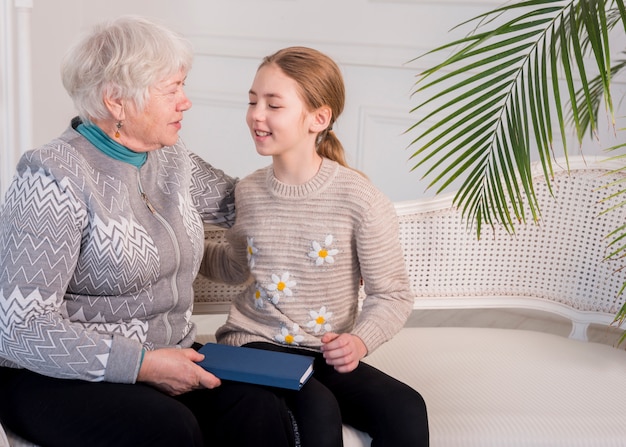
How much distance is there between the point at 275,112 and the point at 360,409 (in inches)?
25.9

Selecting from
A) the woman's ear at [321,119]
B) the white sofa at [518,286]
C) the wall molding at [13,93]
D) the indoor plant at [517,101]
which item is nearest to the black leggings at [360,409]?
the white sofa at [518,286]

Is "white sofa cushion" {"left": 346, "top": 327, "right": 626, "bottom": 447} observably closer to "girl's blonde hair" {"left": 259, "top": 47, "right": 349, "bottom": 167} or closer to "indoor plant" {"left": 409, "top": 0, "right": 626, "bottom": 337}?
"indoor plant" {"left": 409, "top": 0, "right": 626, "bottom": 337}

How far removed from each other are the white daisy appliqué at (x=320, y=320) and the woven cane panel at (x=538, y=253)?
46 cm

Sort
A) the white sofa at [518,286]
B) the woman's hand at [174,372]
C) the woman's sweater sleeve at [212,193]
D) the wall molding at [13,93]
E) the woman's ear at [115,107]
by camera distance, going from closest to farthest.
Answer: the woman's hand at [174,372] < the woman's ear at [115,107] < the woman's sweater sleeve at [212,193] < the white sofa at [518,286] < the wall molding at [13,93]

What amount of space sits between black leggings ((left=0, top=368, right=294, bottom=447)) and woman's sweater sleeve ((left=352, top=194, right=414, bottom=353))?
0.30m

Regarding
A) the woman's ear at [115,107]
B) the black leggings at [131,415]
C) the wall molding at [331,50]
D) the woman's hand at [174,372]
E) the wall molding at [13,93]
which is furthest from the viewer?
the wall molding at [331,50]

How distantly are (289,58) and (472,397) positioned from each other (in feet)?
2.82

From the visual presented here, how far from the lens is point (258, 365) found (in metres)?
1.71

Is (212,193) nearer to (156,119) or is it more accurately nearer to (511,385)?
(156,119)

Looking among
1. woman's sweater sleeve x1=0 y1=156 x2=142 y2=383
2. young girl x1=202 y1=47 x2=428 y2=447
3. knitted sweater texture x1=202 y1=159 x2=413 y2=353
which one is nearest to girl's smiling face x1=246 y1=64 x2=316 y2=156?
young girl x1=202 y1=47 x2=428 y2=447

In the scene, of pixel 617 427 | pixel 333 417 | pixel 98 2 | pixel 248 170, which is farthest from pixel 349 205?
pixel 98 2

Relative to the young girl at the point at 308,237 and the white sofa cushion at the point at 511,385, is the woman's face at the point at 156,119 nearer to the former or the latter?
the young girl at the point at 308,237

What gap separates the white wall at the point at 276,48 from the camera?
383cm

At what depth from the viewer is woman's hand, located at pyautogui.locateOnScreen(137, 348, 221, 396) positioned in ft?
5.31
